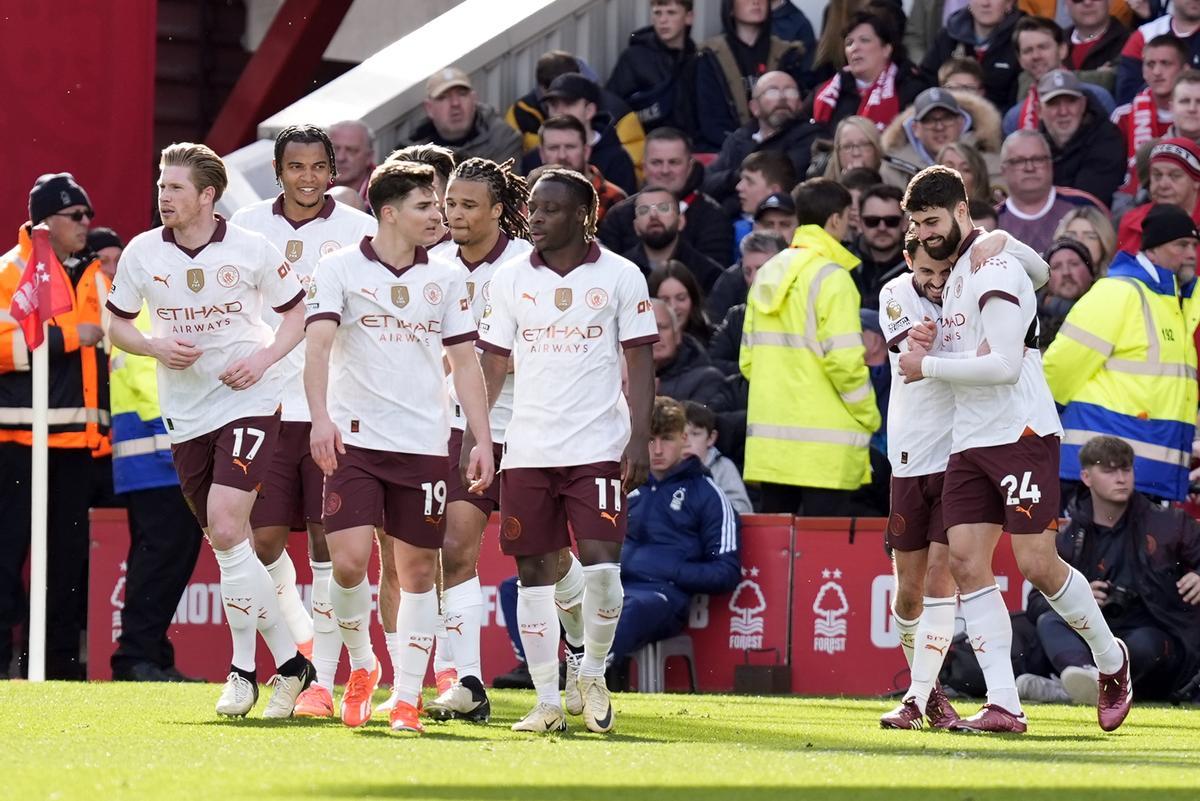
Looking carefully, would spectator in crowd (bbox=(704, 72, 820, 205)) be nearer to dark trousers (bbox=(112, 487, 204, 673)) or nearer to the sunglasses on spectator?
the sunglasses on spectator

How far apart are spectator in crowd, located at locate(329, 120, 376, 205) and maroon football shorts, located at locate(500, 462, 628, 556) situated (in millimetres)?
6291

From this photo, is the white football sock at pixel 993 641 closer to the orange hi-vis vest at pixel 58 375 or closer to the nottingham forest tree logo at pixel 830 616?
the nottingham forest tree logo at pixel 830 616

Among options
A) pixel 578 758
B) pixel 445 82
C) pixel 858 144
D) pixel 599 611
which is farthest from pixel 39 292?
pixel 578 758

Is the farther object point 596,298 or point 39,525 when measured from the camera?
point 39,525

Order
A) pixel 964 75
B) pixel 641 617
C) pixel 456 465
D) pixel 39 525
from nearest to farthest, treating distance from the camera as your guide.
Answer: pixel 456 465
pixel 641 617
pixel 39 525
pixel 964 75

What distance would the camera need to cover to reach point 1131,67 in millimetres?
14812

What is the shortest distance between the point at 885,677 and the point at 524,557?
436cm

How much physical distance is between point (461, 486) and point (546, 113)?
23.3 feet

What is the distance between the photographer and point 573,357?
8.67 metres

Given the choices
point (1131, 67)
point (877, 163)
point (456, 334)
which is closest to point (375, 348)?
point (456, 334)

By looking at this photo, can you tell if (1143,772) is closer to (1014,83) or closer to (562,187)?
(562,187)

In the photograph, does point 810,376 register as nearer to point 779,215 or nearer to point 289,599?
point 779,215

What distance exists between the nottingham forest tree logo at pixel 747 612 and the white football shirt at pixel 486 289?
3.32 m

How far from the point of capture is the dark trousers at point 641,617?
1233 cm
